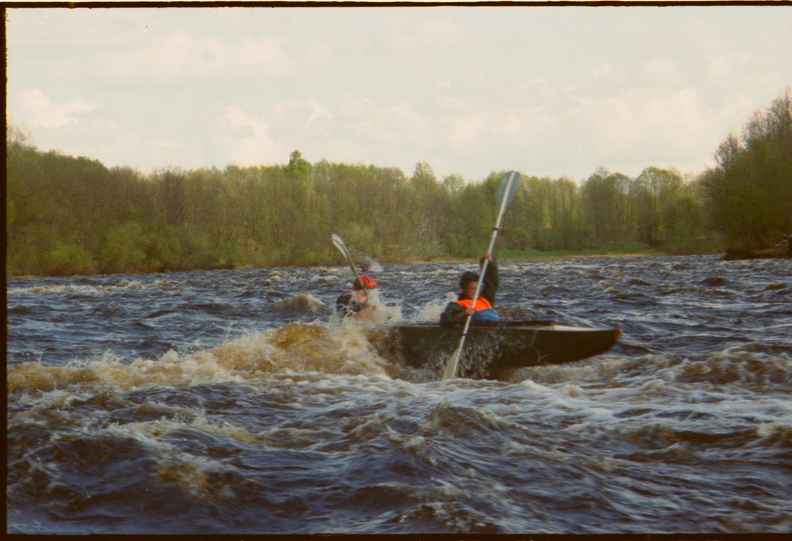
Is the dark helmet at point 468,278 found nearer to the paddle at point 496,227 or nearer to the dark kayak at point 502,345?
the paddle at point 496,227

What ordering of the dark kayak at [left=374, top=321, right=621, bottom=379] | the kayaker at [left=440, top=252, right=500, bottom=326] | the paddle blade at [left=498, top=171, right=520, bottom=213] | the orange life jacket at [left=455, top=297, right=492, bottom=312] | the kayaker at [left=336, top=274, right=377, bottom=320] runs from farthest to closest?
1. the kayaker at [left=336, top=274, right=377, bottom=320]
2. the paddle blade at [left=498, top=171, right=520, bottom=213]
3. the orange life jacket at [left=455, top=297, right=492, bottom=312]
4. the kayaker at [left=440, top=252, right=500, bottom=326]
5. the dark kayak at [left=374, top=321, right=621, bottom=379]

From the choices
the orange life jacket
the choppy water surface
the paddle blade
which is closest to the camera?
the choppy water surface

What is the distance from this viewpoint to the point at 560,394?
5.25 m

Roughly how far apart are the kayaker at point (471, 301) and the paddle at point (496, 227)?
0.26ft

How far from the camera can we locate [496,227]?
709 cm

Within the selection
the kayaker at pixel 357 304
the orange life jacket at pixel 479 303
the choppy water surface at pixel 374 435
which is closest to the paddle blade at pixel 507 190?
the orange life jacket at pixel 479 303

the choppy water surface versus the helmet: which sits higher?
the helmet

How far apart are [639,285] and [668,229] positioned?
3705 mm

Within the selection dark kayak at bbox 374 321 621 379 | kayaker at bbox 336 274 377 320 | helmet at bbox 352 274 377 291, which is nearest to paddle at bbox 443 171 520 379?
dark kayak at bbox 374 321 621 379

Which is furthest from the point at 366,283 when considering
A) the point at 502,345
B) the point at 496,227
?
the point at 502,345

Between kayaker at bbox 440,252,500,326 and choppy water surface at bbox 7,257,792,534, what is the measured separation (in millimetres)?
728

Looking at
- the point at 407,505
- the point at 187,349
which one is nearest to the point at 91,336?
the point at 187,349

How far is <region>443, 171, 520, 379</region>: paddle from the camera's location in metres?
6.09

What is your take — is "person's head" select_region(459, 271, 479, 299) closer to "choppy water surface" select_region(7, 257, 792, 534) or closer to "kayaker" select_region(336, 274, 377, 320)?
"choppy water surface" select_region(7, 257, 792, 534)
